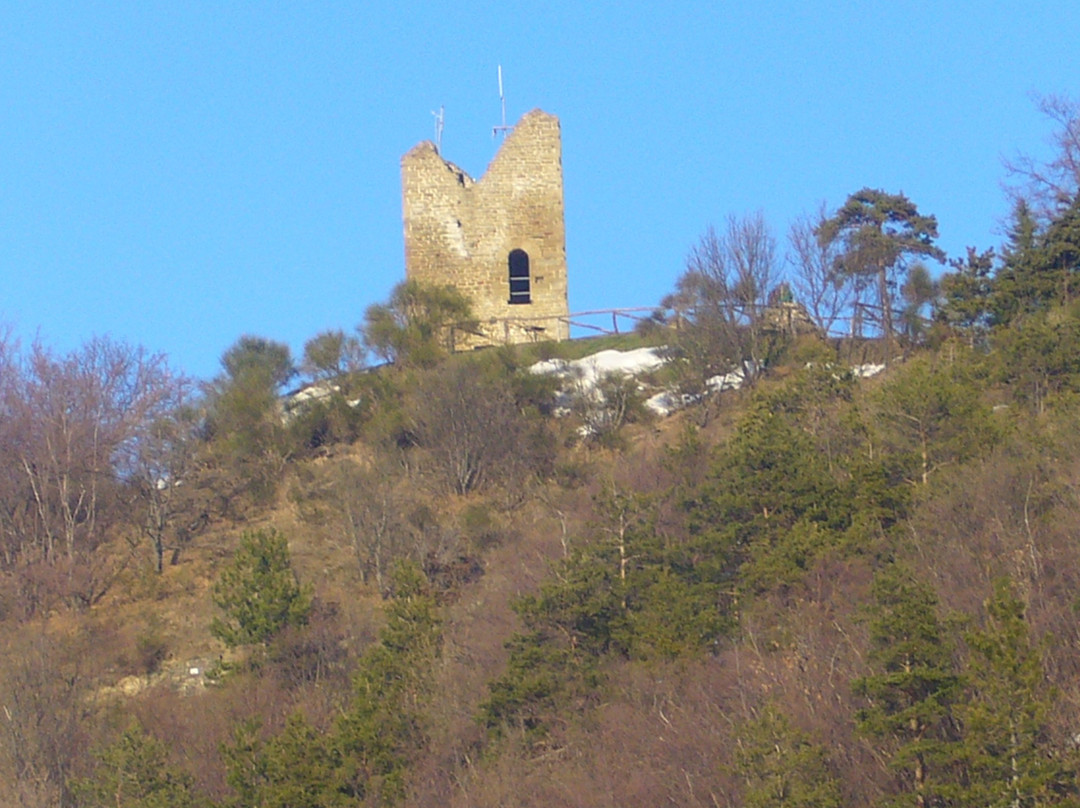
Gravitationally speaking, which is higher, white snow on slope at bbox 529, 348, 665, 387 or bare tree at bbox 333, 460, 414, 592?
white snow on slope at bbox 529, 348, 665, 387

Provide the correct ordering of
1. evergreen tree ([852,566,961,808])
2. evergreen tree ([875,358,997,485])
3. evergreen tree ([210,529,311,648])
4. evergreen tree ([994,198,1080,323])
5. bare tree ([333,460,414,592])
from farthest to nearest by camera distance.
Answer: evergreen tree ([994,198,1080,323]), bare tree ([333,460,414,592]), evergreen tree ([210,529,311,648]), evergreen tree ([875,358,997,485]), evergreen tree ([852,566,961,808])

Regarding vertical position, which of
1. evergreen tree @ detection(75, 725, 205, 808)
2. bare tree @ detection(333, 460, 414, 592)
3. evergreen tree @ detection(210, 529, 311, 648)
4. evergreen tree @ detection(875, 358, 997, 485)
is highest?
evergreen tree @ detection(875, 358, 997, 485)

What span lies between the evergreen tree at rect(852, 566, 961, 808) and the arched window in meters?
21.9

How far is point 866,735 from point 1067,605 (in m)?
3.42

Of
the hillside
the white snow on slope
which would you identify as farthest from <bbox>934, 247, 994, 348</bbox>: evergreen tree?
the white snow on slope

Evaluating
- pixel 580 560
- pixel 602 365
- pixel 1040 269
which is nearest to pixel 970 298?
pixel 1040 269

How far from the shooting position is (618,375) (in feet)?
114

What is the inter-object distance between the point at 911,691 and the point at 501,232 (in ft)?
75.7

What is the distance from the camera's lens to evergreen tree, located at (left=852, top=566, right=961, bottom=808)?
1719 centimetres

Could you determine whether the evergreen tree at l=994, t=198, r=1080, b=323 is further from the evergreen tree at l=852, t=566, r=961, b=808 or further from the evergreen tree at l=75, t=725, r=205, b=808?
the evergreen tree at l=75, t=725, r=205, b=808

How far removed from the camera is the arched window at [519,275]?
129 ft

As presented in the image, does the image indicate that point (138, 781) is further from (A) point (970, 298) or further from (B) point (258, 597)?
(A) point (970, 298)

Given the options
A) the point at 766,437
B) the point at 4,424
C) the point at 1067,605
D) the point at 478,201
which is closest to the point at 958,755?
the point at 1067,605

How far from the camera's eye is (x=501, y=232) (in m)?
39.3
